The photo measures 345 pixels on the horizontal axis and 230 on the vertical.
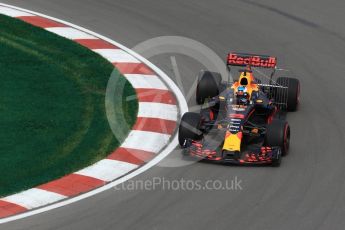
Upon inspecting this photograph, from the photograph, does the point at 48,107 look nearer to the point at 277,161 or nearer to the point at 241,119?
the point at 241,119

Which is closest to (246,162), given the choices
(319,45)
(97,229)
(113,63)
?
(97,229)

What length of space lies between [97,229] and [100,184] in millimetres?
1579

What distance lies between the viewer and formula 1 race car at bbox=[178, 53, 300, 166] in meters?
14.5

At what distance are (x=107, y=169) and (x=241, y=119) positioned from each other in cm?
243

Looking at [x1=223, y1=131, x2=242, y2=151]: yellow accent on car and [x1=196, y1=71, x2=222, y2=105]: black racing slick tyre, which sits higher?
[x1=196, y1=71, x2=222, y2=105]: black racing slick tyre

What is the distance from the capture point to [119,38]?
66.5ft

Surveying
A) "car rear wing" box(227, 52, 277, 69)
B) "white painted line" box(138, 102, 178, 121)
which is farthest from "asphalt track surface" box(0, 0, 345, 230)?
"white painted line" box(138, 102, 178, 121)

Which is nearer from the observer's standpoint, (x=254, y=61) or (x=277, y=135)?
(x=277, y=135)

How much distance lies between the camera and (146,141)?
50.2 ft

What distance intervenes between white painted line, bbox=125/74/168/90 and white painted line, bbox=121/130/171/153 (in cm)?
222

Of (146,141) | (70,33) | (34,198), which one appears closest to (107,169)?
(146,141)

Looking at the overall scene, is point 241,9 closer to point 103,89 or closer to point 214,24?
point 214,24

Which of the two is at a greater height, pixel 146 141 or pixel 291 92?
pixel 291 92

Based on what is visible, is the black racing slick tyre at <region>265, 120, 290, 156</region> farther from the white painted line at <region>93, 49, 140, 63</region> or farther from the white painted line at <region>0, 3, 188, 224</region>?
the white painted line at <region>93, 49, 140, 63</region>
